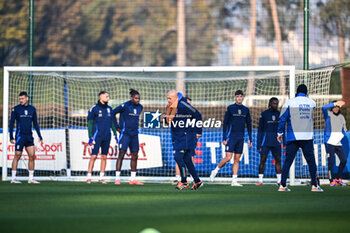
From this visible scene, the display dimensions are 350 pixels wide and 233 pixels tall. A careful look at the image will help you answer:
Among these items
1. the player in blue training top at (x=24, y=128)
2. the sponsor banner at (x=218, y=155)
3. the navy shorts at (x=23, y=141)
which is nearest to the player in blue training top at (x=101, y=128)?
the player in blue training top at (x=24, y=128)

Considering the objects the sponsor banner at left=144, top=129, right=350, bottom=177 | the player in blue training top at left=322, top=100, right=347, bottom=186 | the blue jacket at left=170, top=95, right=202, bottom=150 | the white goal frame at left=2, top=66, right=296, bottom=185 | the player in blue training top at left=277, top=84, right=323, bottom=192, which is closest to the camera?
the player in blue training top at left=277, top=84, right=323, bottom=192

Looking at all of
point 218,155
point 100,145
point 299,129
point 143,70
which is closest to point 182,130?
point 299,129

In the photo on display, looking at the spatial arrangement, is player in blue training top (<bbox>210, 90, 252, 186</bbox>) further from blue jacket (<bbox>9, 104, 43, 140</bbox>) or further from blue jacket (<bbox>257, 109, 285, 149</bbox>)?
blue jacket (<bbox>9, 104, 43, 140</bbox>)

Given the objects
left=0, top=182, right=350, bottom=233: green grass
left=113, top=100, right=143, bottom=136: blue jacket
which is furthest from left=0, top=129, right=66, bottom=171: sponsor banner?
left=0, top=182, right=350, bottom=233: green grass

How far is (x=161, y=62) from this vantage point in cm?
4234

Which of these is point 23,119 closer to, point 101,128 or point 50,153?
point 101,128

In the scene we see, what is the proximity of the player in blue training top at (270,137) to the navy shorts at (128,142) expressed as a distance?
2552mm

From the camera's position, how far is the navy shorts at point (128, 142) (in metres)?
15.2

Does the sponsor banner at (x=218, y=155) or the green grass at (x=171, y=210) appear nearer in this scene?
the green grass at (x=171, y=210)

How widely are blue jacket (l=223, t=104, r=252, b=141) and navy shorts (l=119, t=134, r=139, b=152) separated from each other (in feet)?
6.25

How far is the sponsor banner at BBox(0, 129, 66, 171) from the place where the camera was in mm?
16984

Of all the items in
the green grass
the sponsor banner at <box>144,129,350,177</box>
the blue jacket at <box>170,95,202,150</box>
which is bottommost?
the green grass

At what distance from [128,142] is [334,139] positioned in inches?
170

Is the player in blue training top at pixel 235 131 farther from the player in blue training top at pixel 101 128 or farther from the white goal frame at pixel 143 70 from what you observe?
the player in blue training top at pixel 101 128
